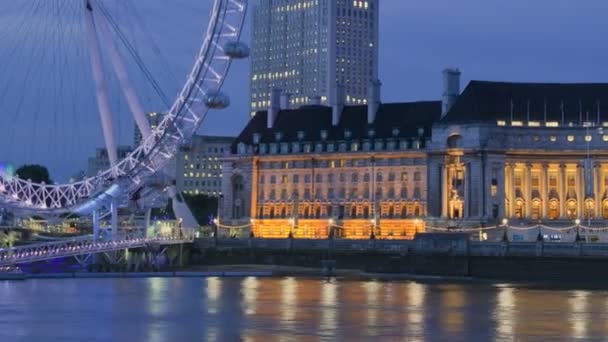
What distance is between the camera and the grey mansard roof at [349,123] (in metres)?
147

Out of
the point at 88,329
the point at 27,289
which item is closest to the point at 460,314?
the point at 88,329

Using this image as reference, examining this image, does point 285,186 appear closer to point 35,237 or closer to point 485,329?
point 35,237

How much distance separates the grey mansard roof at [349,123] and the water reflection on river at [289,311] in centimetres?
5010

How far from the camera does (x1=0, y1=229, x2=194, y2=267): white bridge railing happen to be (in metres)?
102

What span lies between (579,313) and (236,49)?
105 feet

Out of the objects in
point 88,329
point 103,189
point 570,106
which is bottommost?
point 88,329

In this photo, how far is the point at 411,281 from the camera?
10531 cm

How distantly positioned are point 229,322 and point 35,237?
80.6 meters

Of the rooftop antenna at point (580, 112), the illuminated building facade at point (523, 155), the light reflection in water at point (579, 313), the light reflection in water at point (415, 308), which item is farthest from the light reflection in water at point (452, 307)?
the rooftop antenna at point (580, 112)

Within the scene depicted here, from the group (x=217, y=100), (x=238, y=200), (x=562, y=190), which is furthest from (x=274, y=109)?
(x=217, y=100)

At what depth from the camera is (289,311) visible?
6931cm

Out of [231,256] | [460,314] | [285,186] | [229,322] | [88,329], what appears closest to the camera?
[88,329]

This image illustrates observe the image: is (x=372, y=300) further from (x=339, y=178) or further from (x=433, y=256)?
(x=339, y=178)

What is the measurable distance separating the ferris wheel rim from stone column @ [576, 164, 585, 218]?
163ft
